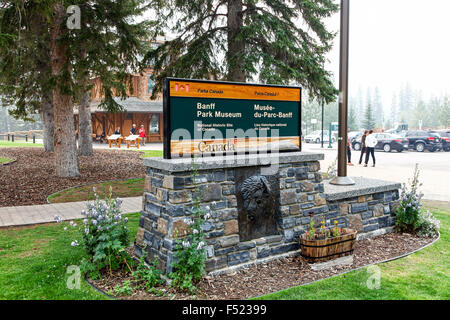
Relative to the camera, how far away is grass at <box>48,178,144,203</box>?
965 centimetres

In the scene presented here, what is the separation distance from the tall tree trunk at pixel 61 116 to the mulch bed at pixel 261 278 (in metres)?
8.27

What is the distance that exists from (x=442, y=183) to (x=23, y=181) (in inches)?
546

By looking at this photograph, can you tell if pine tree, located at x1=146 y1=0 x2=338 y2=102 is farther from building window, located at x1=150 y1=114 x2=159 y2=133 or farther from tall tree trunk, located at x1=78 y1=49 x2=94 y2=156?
building window, located at x1=150 y1=114 x2=159 y2=133

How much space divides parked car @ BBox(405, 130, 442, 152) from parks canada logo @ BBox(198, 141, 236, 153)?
27.7 m

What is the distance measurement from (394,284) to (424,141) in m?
27.4

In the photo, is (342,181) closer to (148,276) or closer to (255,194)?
(255,194)

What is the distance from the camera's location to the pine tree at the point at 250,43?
Result: 10766 millimetres

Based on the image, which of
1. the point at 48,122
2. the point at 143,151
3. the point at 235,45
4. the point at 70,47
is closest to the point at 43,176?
the point at 70,47

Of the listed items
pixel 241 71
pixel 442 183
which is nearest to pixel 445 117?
pixel 442 183

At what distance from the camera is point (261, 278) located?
189 inches

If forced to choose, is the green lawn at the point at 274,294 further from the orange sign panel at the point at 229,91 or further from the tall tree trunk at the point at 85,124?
the tall tree trunk at the point at 85,124

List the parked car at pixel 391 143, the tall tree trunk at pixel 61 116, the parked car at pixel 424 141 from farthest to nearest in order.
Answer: the parked car at pixel 424 141, the parked car at pixel 391 143, the tall tree trunk at pixel 61 116

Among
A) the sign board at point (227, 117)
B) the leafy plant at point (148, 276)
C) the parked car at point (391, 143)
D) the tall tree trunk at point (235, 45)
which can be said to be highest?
the tall tree trunk at point (235, 45)

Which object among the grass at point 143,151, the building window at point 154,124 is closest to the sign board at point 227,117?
the grass at point 143,151
